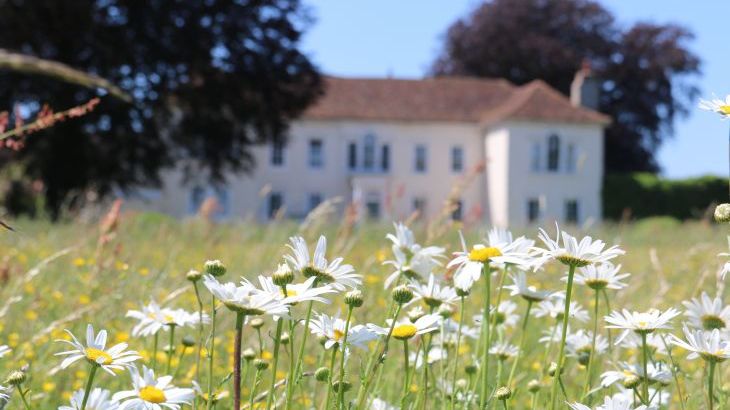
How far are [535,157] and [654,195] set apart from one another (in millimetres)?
4732

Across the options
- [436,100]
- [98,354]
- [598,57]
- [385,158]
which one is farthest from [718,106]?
[598,57]

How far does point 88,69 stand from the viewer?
22.1 m

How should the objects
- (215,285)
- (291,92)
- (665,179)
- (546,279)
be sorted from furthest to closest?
(665,179) → (291,92) → (546,279) → (215,285)

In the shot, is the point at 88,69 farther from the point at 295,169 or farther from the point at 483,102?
the point at 483,102

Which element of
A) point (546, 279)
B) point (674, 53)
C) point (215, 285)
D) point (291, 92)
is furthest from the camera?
point (674, 53)

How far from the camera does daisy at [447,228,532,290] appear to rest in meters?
1.55

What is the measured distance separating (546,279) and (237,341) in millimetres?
5320

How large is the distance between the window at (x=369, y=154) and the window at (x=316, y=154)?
5.65ft

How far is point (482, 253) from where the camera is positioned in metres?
1.60

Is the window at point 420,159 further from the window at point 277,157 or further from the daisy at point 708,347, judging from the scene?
the daisy at point 708,347

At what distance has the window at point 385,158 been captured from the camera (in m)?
36.5

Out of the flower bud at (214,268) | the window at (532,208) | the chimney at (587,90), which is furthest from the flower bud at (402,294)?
the chimney at (587,90)

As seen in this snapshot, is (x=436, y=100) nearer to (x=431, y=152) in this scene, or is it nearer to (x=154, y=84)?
(x=431, y=152)

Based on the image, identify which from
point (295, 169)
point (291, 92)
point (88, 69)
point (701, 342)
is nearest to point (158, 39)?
point (88, 69)
